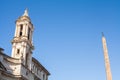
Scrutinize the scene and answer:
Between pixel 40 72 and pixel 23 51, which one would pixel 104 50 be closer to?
pixel 23 51

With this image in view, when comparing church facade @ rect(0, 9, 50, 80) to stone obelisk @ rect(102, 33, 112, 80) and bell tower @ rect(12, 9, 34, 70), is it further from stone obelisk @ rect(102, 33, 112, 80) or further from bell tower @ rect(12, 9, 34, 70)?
stone obelisk @ rect(102, 33, 112, 80)

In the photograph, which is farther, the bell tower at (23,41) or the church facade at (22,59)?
the bell tower at (23,41)

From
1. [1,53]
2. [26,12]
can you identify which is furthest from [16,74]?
Result: [26,12]

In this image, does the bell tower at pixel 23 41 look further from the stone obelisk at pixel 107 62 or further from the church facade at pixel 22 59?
the stone obelisk at pixel 107 62

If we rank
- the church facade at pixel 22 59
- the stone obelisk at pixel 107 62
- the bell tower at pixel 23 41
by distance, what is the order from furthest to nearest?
the bell tower at pixel 23 41, the church facade at pixel 22 59, the stone obelisk at pixel 107 62

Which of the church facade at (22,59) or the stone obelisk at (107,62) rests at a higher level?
the church facade at (22,59)

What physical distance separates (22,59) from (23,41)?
3.53 m

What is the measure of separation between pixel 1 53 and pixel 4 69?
97.6 inches

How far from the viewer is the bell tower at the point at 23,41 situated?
40.8m

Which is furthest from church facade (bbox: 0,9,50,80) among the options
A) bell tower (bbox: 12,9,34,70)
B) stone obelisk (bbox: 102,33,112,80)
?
stone obelisk (bbox: 102,33,112,80)

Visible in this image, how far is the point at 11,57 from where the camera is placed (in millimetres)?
38969

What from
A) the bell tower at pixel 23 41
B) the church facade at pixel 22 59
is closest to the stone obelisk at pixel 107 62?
the church facade at pixel 22 59

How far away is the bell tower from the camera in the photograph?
40781 millimetres

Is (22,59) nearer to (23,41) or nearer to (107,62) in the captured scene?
(23,41)
